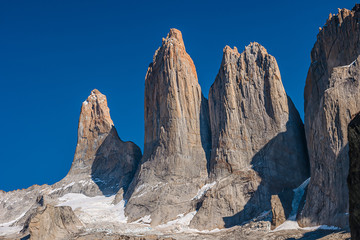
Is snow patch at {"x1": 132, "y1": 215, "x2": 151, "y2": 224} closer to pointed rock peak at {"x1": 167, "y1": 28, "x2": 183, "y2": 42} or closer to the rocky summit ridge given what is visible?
the rocky summit ridge

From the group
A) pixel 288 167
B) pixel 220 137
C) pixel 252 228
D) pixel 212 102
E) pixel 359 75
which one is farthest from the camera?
pixel 212 102

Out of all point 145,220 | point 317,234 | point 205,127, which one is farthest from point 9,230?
point 317,234

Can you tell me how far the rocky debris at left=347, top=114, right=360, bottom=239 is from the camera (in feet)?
A: 18.1

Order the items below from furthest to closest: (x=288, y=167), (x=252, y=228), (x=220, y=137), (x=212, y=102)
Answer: (x=212, y=102) < (x=220, y=137) < (x=288, y=167) < (x=252, y=228)

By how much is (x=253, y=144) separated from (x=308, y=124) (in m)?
10.1

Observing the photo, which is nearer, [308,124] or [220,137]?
[308,124]

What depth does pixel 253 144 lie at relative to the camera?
58.6 meters

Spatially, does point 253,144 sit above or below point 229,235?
above

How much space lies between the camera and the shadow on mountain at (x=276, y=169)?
51688 millimetres

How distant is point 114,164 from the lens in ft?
248

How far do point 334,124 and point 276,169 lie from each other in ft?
49.0

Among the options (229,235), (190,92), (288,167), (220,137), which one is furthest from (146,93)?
(229,235)

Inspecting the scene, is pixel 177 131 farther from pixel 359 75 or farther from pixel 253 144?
pixel 359 75

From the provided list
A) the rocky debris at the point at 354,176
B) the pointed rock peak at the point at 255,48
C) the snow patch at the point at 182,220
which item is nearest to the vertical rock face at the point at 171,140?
the snow patch at the point at 182,220
